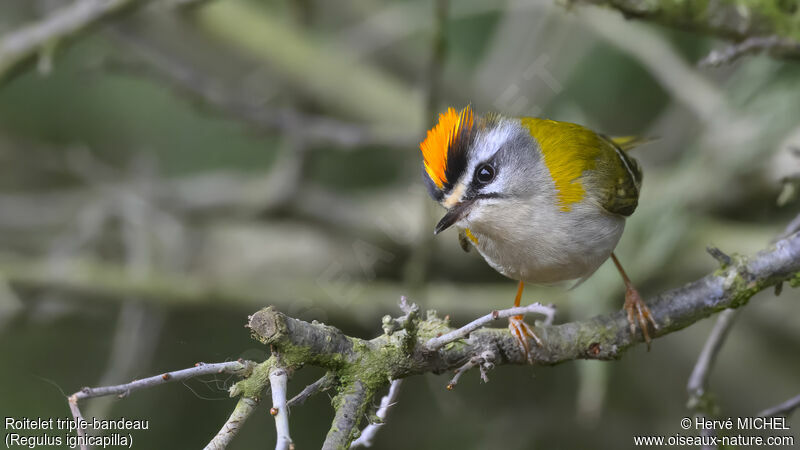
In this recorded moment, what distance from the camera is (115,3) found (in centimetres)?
285

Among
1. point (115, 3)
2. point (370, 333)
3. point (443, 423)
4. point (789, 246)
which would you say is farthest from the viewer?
point (370, 333)

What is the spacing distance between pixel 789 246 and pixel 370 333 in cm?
269

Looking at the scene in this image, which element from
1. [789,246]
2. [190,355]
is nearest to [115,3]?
[190,355]

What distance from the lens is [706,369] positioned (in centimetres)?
206

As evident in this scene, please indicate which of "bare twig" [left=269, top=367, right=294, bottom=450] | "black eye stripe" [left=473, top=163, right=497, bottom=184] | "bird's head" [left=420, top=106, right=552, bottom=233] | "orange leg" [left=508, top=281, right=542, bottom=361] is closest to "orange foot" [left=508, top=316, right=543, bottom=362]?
"orange leg" [left=508, top=281, right=542, bottom=361]

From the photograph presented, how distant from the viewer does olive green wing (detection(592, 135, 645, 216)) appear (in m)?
2.47

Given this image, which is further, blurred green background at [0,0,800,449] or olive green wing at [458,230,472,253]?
blurred green background at [0,0,800,449]

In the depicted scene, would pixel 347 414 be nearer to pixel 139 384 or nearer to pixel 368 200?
pixel 139 384

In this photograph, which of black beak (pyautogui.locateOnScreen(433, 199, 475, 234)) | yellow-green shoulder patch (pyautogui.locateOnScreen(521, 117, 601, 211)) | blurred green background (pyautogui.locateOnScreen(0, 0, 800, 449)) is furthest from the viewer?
blurred green background (pyautogui.locateOnScreen(0, 0, 800, 449))

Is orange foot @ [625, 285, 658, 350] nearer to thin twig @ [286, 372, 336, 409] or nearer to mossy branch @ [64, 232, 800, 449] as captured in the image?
mossy branch @ [64, 232, 800, 449]

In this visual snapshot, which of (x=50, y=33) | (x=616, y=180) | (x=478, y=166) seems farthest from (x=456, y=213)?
(x=50, y=33)

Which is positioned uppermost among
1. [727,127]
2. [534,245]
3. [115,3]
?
[115,3]

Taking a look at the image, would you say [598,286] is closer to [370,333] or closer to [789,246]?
[370,333]

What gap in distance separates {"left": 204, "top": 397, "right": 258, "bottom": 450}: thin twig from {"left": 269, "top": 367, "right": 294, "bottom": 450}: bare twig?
2.1 inches
